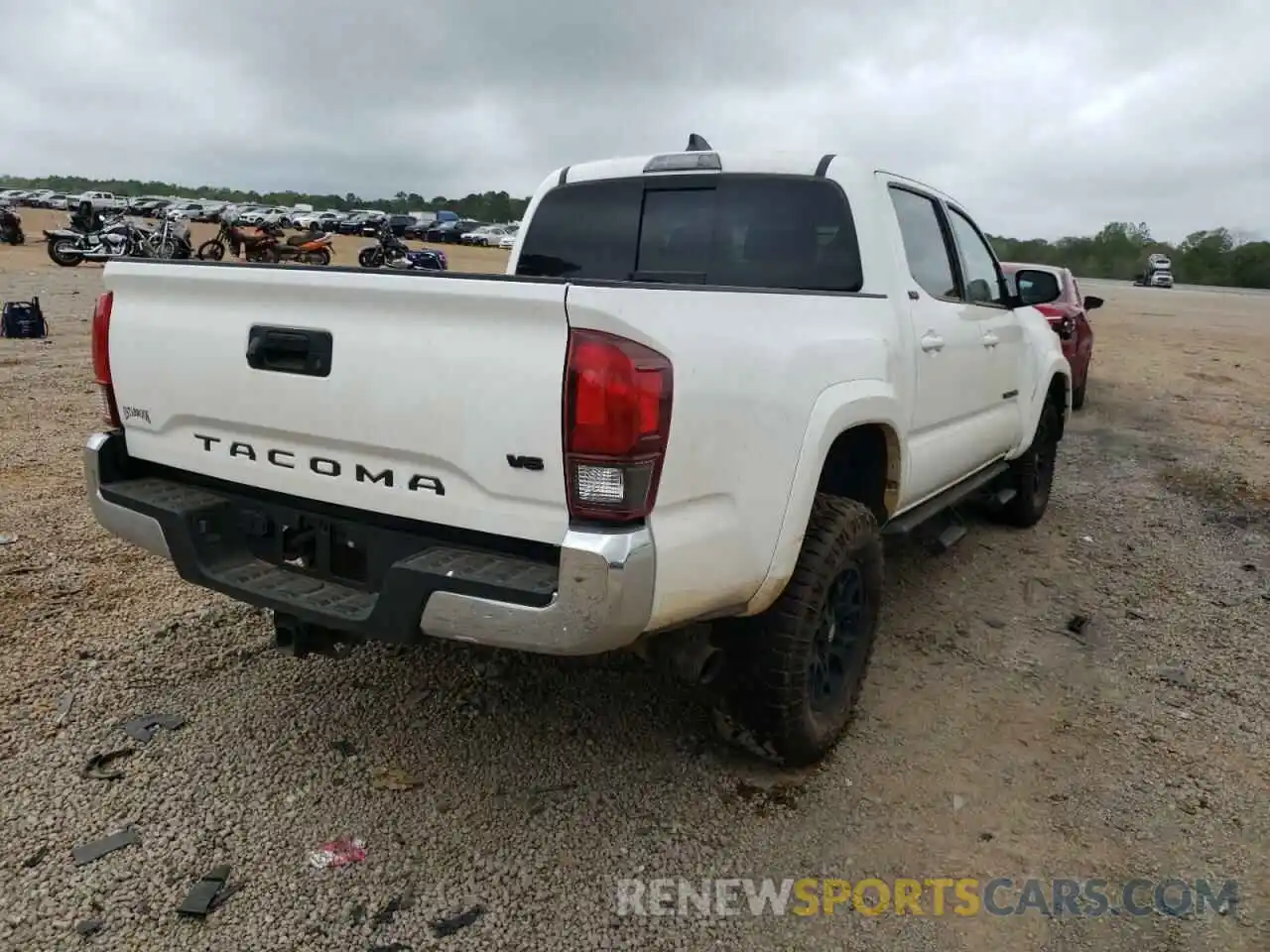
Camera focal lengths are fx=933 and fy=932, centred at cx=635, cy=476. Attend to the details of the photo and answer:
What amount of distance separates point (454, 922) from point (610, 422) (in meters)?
1.34

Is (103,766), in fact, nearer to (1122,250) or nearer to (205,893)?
(205,893)

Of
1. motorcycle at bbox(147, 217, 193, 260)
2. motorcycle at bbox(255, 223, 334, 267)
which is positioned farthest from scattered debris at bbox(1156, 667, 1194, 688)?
motorcycle at bbox(147, 217, 193, 260)

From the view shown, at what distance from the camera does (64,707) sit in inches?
128

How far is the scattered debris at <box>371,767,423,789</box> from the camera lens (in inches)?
115

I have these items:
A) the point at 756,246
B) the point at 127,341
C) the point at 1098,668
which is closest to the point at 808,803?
the point at 1098,668

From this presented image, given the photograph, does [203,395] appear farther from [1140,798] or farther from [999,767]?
[1140,798]

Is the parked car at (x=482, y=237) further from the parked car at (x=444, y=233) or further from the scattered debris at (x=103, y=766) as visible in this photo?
the scattered debris at (x=103, y=766)

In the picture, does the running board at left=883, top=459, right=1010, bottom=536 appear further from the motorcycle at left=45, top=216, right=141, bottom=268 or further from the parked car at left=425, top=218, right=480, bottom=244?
the parked car at left=425, top=218, right=480, bottom=244

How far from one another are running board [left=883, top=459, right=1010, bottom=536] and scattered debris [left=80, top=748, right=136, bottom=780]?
2.75m

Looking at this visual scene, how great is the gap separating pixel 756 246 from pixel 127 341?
2.22 metres

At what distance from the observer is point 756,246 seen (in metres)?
3.61

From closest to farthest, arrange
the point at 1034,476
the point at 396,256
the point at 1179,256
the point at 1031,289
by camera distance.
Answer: the point at 1031,289, the point at 1034,476, the point at 396,256, the point at 1179,256

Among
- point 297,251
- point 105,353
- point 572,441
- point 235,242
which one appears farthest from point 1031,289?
point 235,242

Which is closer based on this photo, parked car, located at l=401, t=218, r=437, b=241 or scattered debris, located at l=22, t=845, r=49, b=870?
scattered debris, located at l=22, t=845, r=49, b=870
